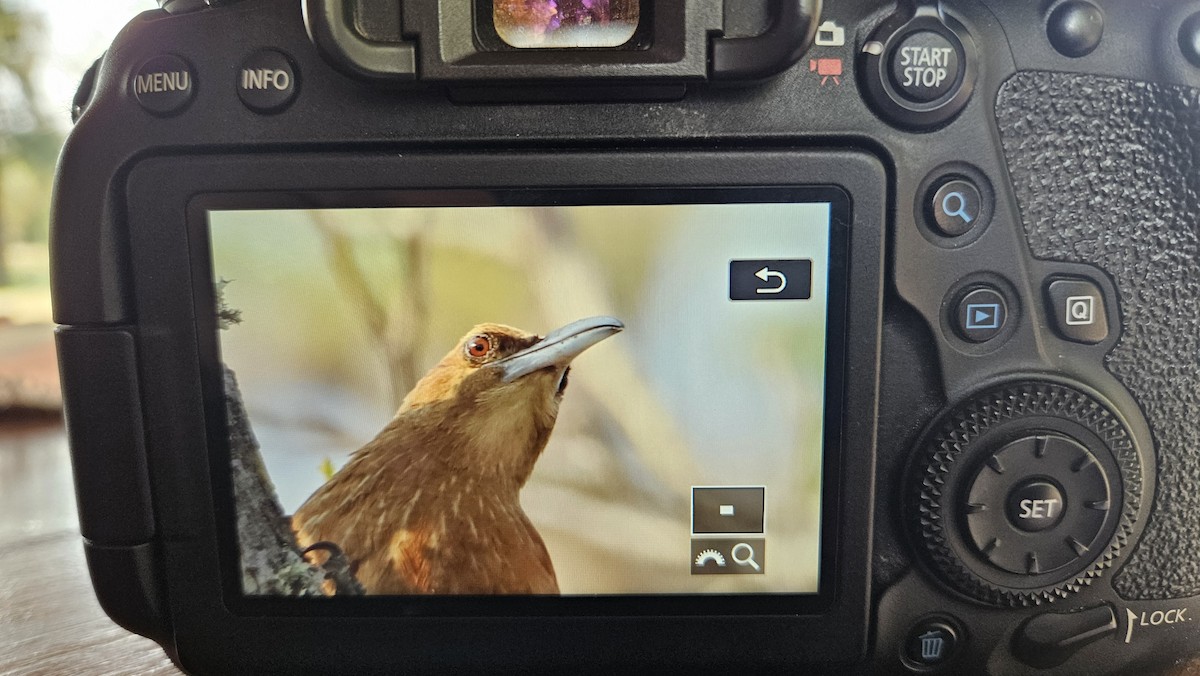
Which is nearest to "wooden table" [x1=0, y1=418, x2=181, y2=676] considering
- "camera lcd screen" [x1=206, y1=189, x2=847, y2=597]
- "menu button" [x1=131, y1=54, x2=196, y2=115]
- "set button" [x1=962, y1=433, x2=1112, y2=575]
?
"camera lcd screen" [x1=206, y1=189, x2=847, y2=597]

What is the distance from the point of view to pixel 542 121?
0.28 m

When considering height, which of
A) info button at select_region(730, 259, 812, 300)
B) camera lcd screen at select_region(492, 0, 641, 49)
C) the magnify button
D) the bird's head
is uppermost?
camera lcd screen at select_region(492, 0, 641, 49)

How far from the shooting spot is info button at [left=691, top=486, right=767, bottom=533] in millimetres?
298

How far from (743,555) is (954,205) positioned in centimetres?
15

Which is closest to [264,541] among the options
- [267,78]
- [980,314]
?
[267,78]

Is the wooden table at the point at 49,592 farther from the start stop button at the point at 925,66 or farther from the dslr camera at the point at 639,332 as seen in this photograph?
the start stop button at the point at 925,66

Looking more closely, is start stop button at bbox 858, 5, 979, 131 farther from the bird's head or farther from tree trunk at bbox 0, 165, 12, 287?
tree trunk at bbox 0, 165, 12, 287

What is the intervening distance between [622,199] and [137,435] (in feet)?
0.65

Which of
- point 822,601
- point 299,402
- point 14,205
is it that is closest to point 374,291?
point 299,402

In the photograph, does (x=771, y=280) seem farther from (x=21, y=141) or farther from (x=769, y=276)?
(x=21, y=141)

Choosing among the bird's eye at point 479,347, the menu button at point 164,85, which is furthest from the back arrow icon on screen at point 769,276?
the menu button at point 164,85

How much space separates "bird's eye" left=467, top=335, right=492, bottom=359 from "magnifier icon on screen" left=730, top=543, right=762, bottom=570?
0.39 feet

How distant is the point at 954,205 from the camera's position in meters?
0.29

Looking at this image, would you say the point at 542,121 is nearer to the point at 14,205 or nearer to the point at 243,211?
the point at 243,211
